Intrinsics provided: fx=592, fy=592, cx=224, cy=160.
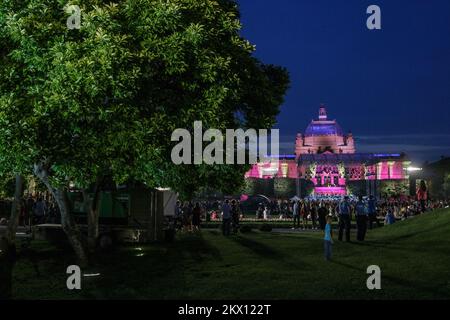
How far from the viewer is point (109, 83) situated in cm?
1541

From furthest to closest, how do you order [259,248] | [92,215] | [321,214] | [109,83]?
[321,214] → [259,248] → [92,215] → [109,83]

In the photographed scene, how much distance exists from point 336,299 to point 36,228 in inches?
700

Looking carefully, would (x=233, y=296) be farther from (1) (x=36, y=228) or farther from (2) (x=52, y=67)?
(1) (x=36, y=228)

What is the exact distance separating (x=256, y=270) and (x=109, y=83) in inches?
271

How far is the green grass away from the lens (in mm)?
13992

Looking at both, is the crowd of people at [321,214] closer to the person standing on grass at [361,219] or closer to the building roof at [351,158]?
the person standing on grass at [361,219]

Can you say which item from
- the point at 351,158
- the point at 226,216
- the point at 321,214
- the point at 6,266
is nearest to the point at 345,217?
the point at 226,216

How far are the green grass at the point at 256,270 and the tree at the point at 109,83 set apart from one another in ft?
8.86

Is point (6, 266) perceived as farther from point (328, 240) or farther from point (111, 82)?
point (328, 240)

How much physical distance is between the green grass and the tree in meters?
2.70

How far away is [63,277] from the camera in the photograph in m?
17.1

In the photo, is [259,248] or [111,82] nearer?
[111,82]

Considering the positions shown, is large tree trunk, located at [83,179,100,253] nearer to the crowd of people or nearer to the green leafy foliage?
the green leafy foliage

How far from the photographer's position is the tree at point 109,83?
611 inches
